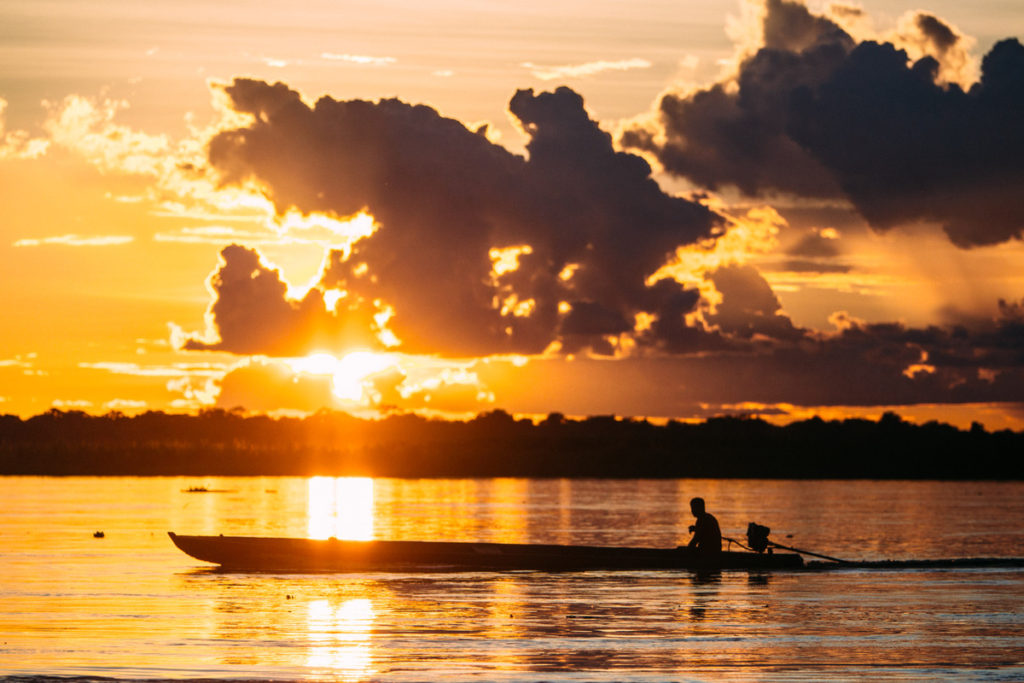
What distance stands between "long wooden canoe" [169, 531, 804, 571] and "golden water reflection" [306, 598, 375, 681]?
823cm

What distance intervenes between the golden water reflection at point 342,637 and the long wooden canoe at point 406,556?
8229 mm

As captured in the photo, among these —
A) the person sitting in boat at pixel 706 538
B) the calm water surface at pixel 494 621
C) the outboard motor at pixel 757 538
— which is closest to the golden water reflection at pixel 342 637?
the calm water surface at pixel 494 621

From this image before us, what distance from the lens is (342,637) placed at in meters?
27.2

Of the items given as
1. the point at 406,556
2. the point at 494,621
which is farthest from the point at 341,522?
the point at 494,621

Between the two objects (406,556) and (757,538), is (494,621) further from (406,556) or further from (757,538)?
(757,538)

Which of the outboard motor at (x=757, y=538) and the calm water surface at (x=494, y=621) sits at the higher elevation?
the outboard motor at (x=757, y=538)

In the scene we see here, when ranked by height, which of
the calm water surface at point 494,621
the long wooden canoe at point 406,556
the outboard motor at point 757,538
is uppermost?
the outboard motor at point 757,538

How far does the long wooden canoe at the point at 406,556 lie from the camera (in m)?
43.2

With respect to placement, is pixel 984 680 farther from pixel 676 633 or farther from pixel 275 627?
pixel 275 627

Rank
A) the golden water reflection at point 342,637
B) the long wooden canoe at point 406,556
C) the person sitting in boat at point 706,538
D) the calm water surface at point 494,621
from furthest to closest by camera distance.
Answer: the long wooden canoe at point 406,556
the person sitting in boat at point 706,538
the calm water surface at point 494,621
the golden water reflection at point 342,637

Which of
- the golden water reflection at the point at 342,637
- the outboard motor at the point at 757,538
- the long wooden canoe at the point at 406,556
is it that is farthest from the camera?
the long wooden canoe at the point at 406,556

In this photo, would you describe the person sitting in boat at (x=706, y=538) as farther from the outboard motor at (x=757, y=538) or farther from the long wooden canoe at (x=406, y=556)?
the long wooden canoe at (x=406, y=556)

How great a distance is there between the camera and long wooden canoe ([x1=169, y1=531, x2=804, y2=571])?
4316 centimetres

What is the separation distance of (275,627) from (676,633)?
27.7 ft
